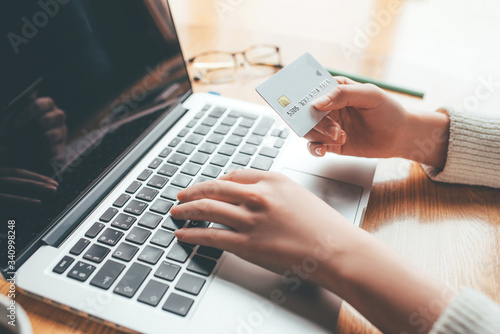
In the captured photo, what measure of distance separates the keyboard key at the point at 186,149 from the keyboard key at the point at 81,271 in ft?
0.81

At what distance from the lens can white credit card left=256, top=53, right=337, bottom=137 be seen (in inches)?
21.3

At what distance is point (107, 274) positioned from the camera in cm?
41

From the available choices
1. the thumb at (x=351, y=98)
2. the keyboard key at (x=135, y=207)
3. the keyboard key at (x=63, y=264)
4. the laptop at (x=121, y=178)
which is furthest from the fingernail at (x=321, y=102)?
the keyboard key at (x=63, y=264)

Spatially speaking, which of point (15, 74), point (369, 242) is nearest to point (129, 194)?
point (15, 74)

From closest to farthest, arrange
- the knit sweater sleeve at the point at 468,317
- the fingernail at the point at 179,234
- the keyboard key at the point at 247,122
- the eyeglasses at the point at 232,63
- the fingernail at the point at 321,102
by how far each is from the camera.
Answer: the knit sweater sleeve at the point at 468,317, the fingernail at the point at 179,234, the fingernail at the point at 321,102, the keyboard key at the point at 247,122, the eyeglasses at the point at 232,63

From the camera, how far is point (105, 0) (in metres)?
0.52

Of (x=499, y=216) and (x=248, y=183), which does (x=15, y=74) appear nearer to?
(x=248, y=183)

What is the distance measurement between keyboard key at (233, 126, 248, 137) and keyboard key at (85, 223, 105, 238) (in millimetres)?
287

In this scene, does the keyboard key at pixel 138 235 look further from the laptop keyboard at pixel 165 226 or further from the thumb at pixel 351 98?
→ the thumb at pixel 351 98

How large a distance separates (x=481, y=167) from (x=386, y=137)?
0.16m

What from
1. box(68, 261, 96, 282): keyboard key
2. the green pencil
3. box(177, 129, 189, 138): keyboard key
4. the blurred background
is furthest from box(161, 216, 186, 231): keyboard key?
the green pencil

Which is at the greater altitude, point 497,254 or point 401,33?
point 401,33

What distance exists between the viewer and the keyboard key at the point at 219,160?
22.7 inches

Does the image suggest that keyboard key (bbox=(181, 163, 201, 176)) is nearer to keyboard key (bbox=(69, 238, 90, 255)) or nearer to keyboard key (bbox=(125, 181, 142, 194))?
keyboard key (bbox=(125, 181, 142, 194))
